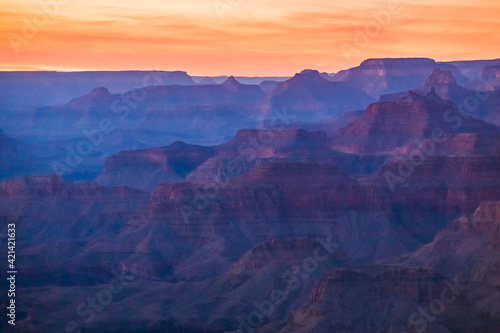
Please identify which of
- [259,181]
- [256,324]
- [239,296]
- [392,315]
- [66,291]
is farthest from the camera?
[259,181]

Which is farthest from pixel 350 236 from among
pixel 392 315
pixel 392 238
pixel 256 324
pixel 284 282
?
pixel 392 315

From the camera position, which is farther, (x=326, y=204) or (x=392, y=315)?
(x=326, y=204)

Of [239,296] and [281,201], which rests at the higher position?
[281,201]

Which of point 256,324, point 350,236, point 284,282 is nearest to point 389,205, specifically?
point 350,236

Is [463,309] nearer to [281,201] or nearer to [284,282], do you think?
[284,282]

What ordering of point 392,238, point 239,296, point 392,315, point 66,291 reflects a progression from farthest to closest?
point 392,238
point 66,291
point 239,296
point 392,315

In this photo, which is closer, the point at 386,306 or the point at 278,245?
the point at 386,306

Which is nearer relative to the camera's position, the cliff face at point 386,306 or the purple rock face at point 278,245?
the cliff face at point 386,306

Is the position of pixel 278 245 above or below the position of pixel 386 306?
above

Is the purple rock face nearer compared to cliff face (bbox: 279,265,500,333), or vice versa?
cliff face (bbox: 279,265,500,333)

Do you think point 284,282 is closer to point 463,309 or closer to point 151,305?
point 151,305
